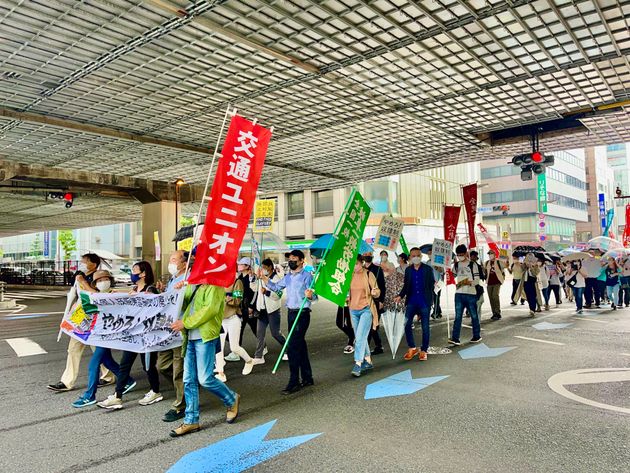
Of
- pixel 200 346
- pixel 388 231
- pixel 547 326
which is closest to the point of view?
pixel 200 346

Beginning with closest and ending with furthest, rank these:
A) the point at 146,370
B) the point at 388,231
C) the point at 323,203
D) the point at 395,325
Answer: the point at 146,370 < the point at 395,325 < the point at 388,231 < the point at 323,203

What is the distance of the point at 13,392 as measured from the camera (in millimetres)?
6742

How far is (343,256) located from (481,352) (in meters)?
3.73

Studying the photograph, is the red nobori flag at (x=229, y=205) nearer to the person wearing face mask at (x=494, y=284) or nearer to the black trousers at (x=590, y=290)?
the person wearing face mask at (x=494, y=284)

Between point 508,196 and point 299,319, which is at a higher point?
point 508,196

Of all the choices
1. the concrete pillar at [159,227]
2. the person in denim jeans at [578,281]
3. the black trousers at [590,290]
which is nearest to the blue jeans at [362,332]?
the person in denim jeans at [578,281]

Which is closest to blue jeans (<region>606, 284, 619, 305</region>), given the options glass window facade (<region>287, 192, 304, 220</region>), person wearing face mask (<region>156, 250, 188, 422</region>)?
person wearing face mask (<region>156, 250, 188, 422</region>)

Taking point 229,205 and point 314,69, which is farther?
point 314,69

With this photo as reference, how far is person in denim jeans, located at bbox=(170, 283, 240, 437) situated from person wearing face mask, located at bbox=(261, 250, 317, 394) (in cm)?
141

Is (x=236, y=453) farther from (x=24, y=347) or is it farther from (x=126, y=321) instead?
(x=24, y=347)

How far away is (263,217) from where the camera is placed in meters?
13.0

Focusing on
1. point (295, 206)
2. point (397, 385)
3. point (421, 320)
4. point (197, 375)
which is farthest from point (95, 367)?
point (295, 206)

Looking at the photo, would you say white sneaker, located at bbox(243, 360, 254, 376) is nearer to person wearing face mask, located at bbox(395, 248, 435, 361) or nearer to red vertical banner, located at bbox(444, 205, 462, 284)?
person wearing face mask, located at bbox(395, 248, 435, 361)

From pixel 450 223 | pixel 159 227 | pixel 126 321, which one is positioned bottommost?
pixel 126 321
